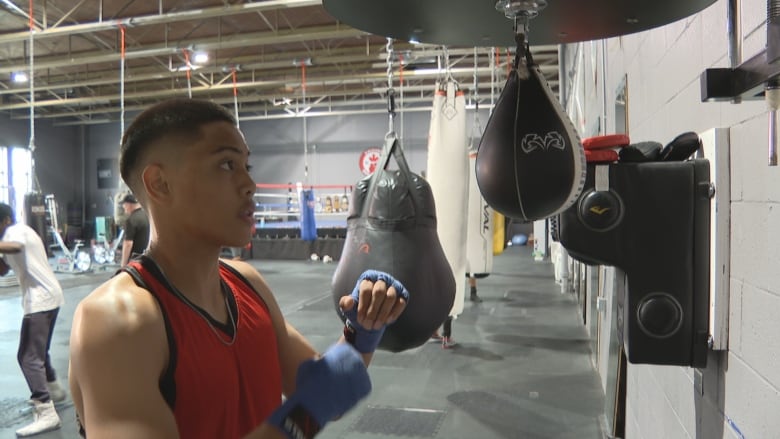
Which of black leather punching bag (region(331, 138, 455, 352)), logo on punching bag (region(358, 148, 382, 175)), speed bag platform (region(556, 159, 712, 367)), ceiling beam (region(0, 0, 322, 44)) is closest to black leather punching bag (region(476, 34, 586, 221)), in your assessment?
speed bag platform (region(556, 159, 712, 367))

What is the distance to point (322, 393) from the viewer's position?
0.93 m

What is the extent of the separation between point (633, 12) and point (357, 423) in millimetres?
2813

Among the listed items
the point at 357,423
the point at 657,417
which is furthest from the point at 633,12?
the point at 357,423

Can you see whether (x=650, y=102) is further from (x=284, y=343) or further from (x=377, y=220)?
(x=284, y=343)

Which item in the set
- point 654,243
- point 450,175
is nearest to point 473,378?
point 450,175

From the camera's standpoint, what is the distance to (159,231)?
3.75 ft

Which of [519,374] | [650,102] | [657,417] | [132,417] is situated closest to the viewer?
[132,417]

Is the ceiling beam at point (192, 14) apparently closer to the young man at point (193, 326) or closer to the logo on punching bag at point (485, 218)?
the logo on punching bag at point (485, 218)

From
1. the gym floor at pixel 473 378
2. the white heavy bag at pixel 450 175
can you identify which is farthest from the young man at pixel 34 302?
the white heavy bag at pixel 450 175

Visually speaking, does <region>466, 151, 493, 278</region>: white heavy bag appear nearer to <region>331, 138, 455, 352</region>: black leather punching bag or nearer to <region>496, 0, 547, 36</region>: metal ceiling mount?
<region>331, 138, 455, 352</region>: black leather punching bag

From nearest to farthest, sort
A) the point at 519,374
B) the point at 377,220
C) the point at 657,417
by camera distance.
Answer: the point at 657,417 < the point at 377,220 < the point at 519,374

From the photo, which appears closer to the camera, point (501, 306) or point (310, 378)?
point (310, 378)

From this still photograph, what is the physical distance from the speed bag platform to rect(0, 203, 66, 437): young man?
3291 millimetres

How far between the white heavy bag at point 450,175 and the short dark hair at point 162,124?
303 cm
